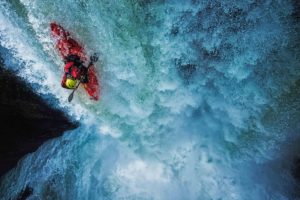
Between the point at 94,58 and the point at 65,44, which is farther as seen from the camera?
the point at 94,58

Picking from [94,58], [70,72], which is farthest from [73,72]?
[94,58]

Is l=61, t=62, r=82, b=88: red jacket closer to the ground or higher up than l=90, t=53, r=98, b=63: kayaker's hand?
closer to the ground

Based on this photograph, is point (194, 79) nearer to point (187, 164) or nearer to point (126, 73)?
point (126, 73)

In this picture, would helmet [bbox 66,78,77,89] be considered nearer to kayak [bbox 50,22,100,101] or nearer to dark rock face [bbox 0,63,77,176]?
kayak [bbox 50,22,100,101]

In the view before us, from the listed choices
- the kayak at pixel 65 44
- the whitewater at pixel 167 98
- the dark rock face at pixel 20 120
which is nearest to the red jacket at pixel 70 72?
the kayak at pixel 65 44

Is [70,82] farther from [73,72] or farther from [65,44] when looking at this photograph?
[65,44]

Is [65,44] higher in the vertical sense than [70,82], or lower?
higher

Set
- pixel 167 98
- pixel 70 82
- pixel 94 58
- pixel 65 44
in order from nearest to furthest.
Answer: pixel 70 82 → pixel 65 44 → pixel 94 58 → pixel 167 98

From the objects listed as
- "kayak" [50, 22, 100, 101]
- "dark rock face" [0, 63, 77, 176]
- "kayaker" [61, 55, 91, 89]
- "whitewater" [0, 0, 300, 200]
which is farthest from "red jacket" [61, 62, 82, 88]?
"dark rock face" [0, 63, 77, 176]
